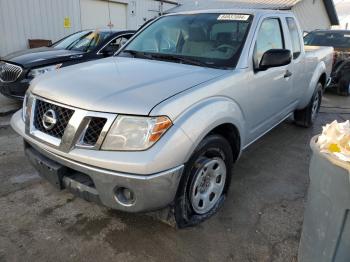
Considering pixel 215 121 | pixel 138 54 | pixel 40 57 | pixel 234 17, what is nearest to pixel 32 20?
pixel 40 57

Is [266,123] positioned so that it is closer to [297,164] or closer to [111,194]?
[297,164]

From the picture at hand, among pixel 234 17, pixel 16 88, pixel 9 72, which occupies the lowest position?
pixel 16 88

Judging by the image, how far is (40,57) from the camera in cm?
590

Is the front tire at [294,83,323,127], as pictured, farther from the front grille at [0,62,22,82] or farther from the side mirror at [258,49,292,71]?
the front grille at [0,62,22,82]

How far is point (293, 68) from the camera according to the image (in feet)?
13.0

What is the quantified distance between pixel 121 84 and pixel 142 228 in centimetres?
120

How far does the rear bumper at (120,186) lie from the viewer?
2.01 metres

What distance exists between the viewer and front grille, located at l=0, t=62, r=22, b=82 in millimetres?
5630

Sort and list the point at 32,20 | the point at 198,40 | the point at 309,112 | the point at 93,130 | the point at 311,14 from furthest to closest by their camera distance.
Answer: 1. the point at 311,14
2. the point at 32,20
3. the point at 309,112
4. the point at 198,40
5. the point at 93,130

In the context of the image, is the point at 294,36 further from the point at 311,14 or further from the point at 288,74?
the point at 311,14

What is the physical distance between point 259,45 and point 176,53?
843mm

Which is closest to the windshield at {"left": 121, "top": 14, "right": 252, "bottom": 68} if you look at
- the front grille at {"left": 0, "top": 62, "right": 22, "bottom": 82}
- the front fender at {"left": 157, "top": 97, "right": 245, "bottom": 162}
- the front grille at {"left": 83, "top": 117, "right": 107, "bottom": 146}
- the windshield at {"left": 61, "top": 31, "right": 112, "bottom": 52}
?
the front fender at {"left": 157, "top": 97, "right": 245, "bottom": 162}

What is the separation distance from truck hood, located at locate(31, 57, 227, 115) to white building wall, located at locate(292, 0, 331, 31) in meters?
19.1

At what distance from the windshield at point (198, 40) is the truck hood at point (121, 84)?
232 mm
